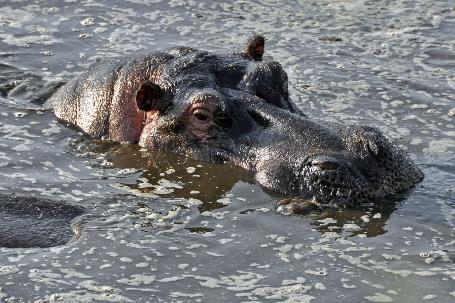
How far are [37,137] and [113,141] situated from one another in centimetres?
76

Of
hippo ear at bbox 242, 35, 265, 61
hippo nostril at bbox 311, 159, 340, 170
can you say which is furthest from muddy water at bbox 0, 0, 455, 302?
hippo ear at bbox 242, 35, 265, 61

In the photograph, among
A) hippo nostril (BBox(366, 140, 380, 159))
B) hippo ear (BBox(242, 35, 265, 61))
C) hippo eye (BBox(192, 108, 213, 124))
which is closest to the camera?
hippo nostril (BBox(366, 140, 380, 159))

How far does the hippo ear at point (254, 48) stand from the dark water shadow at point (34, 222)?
230cm

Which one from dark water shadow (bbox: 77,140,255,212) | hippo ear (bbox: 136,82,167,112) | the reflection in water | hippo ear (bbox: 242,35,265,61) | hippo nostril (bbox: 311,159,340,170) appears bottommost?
dark water shadow (bbox: 77,140,255,212)

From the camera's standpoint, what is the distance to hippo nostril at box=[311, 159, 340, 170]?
7355 mm

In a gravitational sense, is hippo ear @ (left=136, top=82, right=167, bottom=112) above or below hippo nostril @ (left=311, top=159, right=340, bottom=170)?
above

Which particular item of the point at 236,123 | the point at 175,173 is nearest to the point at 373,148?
the point at 236,123

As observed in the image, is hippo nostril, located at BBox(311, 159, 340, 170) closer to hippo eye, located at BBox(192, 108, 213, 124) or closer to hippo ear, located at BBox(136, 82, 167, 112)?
hippo eye, located at BBox(192, 108, 213, 124)

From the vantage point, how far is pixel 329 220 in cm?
740

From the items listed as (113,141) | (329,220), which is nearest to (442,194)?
(329,220)

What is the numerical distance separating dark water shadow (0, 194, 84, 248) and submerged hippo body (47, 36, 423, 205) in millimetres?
1327

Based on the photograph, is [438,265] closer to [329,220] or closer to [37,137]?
[329,220]

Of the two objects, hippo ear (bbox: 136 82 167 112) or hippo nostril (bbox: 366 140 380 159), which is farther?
hippo ear (bbox: 136 82 167 112)

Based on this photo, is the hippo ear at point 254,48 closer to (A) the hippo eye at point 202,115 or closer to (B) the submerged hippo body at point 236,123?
(B) the submerged hippo body at point 236,123
